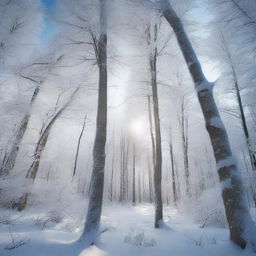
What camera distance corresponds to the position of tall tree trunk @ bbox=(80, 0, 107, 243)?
3832mm

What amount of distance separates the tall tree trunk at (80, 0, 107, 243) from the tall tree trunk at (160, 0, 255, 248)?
254cm

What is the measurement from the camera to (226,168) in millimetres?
2926

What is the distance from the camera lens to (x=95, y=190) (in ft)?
13.8

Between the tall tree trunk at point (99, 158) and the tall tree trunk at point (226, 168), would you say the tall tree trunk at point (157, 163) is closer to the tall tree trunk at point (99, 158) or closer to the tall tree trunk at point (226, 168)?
the tall tree trunk at point (99, 158)

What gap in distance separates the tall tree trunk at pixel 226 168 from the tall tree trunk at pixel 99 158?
2545 mm

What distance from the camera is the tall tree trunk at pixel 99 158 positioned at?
3.83 metres

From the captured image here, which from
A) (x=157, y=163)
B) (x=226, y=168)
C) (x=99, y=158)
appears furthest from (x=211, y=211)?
(x=99, y=158)

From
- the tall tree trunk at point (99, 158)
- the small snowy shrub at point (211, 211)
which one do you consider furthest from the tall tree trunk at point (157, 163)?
the tall tree trunk at point (99, 158)

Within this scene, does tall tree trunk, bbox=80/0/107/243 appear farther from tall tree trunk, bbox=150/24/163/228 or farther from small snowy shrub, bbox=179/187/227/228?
small snowy shrub, bbox=179/187/227/228

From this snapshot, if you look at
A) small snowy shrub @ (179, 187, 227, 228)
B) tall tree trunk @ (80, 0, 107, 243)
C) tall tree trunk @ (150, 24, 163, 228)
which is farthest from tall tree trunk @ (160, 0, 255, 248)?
small snowy shrub @ (179, 187, 227, 228)

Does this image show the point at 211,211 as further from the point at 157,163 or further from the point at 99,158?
the point at 99,158

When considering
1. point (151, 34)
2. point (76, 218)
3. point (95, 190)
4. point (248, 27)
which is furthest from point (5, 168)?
point (248, 27)

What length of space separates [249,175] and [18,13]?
13.7 metres

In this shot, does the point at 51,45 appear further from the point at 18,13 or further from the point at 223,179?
the point at 223,179
